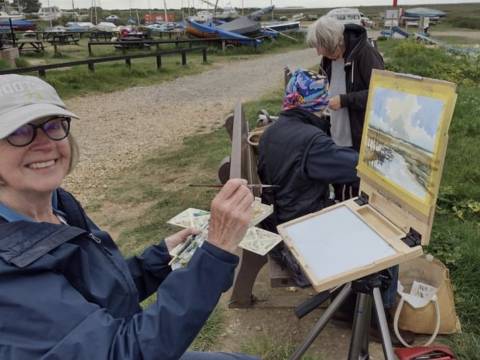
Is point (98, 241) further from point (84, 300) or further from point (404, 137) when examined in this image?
point (404, 137)

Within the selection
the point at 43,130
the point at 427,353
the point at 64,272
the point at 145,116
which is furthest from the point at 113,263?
the point at 145,116

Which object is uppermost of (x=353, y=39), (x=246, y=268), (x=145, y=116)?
(x=353, y=39)

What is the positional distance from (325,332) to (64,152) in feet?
6.66

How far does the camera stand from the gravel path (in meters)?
6.89

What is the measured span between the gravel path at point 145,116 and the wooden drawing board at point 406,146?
3.19m

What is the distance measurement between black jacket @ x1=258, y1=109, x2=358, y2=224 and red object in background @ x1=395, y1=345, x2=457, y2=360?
0.92 metres

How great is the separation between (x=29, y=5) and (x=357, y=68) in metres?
88.4

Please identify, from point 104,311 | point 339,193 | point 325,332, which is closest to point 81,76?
point 339,193

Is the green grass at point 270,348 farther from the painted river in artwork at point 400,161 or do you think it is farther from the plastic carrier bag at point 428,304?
the painted river in artwork at point 400,161

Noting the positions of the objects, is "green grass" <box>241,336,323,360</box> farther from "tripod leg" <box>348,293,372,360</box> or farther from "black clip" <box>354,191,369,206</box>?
"black clip" <box>354,191,369,206</box>

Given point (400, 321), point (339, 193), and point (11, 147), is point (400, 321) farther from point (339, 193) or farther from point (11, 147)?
point (11, 147)

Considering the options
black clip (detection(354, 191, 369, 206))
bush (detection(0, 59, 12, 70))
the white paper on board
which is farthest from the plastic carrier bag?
bush (detection(0, 59, 12, 70))

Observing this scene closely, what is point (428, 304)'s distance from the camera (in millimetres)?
2641

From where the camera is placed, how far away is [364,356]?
7.51ft
